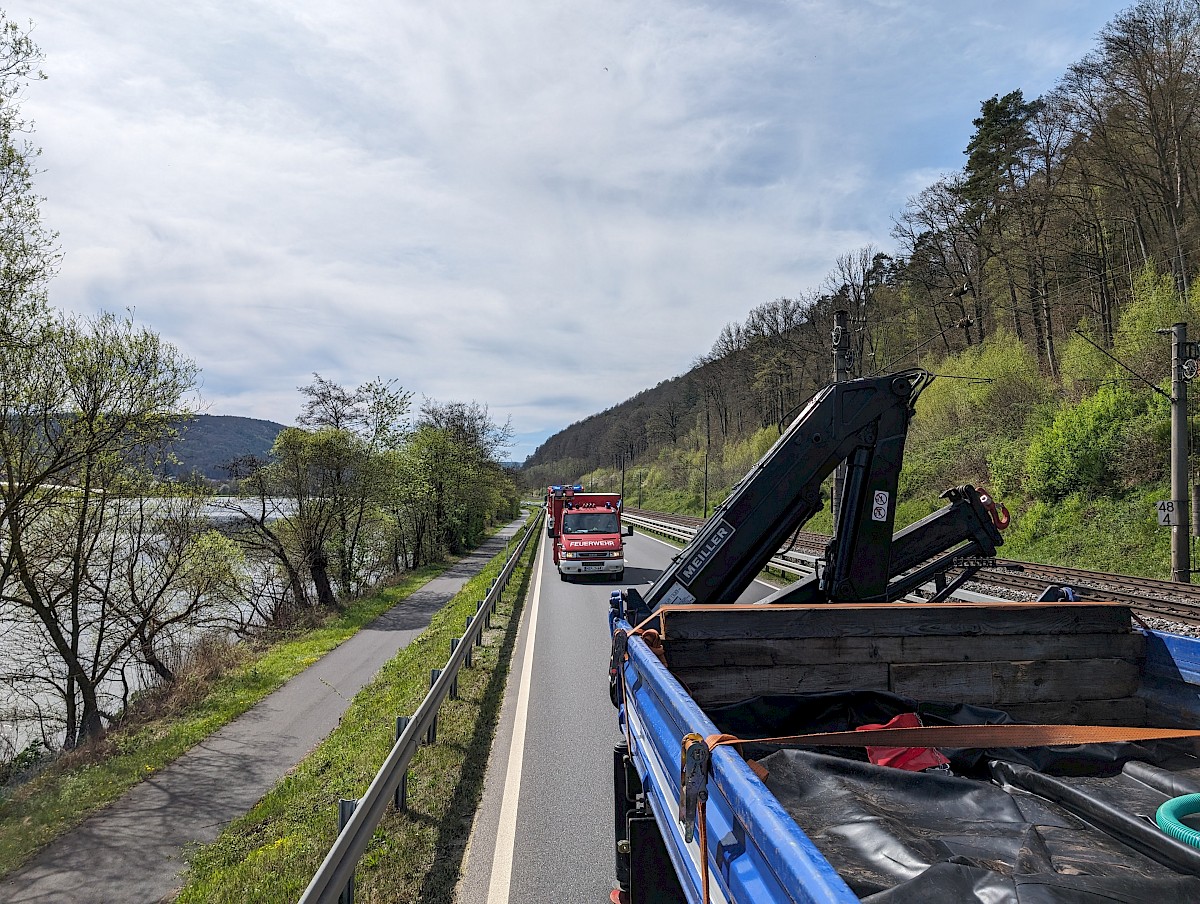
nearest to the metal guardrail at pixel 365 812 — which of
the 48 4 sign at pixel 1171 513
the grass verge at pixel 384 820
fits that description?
the grass verge at pixel 384 820

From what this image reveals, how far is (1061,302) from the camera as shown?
31.7m

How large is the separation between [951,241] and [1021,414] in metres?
17.0

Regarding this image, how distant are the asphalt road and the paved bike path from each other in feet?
8.88

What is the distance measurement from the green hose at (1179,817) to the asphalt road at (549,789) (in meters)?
3.18

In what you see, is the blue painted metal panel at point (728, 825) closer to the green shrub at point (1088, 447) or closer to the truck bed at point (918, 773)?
the truck bed at point (918, 773)

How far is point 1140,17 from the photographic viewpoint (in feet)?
76.7

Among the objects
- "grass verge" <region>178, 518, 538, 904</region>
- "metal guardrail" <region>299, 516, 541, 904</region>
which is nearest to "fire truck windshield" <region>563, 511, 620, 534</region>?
"grass verge" <region>178, 518, 538, 904</region>

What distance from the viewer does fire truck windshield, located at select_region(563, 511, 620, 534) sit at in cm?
2200

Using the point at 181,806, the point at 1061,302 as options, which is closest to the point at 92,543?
the point at 181,806

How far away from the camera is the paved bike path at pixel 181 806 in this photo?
5.88m

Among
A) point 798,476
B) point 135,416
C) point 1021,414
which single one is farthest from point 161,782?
point 1021,414

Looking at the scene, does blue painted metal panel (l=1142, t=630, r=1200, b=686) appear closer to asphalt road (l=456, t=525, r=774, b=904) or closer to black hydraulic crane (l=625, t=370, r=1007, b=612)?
black hydraulic crane (l=625, t=370, r=1007, b=612)

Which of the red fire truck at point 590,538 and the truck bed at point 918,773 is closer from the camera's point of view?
the truck bed at point 918,773

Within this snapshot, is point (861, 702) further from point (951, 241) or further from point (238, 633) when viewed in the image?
point (951, 241)
